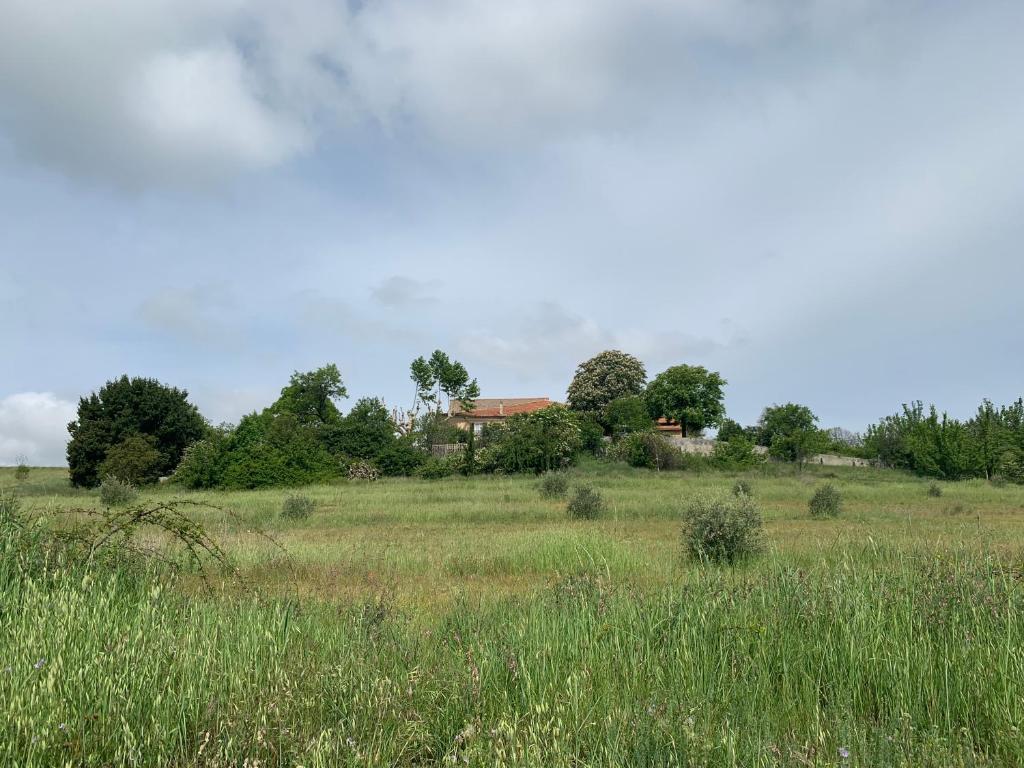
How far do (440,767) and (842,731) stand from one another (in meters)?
2.03

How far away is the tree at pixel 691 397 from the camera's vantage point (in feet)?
230

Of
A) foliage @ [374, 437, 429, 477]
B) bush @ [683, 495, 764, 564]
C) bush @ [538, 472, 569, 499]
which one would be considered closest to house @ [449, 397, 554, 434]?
foliage @ [374, 437, 429, 477]

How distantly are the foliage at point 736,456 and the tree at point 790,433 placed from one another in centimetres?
704

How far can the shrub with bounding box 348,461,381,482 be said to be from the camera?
46.0 meters

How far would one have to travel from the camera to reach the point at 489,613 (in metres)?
5.94

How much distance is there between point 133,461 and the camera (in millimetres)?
41531

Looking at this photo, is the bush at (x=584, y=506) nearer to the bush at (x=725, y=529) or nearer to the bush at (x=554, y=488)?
the bush at (x=554, y=488)

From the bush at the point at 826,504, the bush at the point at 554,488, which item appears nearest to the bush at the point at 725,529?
the bush at the point at 826,504

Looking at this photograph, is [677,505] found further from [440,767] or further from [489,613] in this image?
[440,767]

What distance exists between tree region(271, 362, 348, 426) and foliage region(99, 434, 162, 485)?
18602mm

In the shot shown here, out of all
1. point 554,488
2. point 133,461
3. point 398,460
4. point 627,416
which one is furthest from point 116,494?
point 627,416

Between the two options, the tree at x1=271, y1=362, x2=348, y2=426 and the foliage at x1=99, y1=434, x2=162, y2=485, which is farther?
the tree at x1=271, y1=362, x2=348, y2=426

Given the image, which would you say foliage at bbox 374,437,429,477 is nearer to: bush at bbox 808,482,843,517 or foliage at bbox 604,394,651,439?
foliage at bbox 604,394,651,439

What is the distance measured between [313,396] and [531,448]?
28736 millimetres
